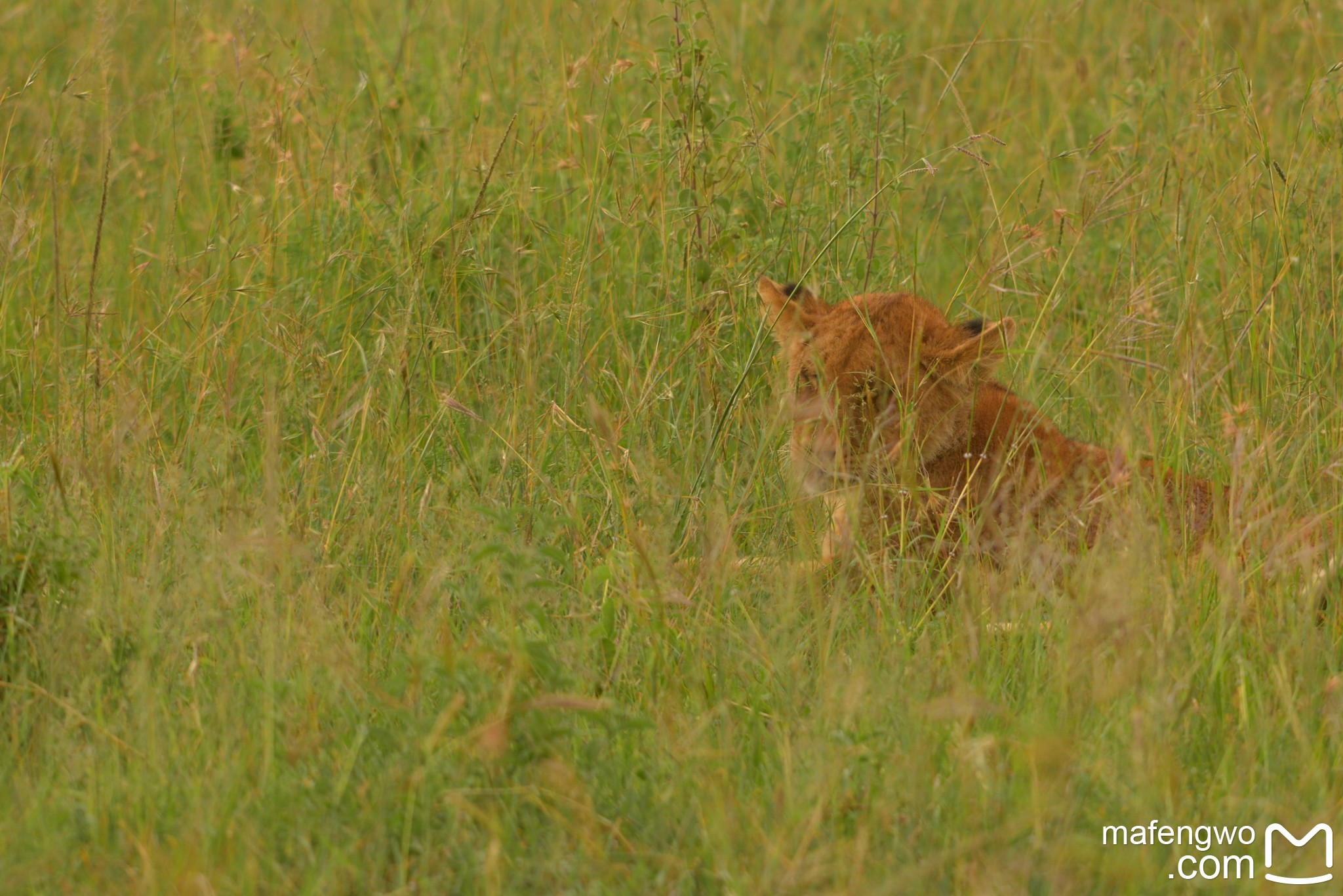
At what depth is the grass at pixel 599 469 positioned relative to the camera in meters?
2.49

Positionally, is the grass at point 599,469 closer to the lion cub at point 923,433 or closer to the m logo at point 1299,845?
the m logo at point 1299,845

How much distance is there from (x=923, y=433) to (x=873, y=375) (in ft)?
0.86

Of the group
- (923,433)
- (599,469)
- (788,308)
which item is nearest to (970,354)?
(923,433)

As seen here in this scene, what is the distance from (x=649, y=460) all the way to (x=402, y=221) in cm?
154

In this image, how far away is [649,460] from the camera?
3.54 metres

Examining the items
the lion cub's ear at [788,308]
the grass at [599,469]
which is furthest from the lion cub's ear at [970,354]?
the lion cub's ear at [788,308]

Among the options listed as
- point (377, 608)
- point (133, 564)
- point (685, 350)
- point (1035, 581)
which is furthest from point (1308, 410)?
point (133, 564)

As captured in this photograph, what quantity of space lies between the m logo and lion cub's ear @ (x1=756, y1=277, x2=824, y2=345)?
Result: 187cm

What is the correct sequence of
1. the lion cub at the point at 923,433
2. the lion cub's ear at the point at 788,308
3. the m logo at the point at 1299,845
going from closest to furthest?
the m logo at the point at 1299,845 < the lion cub at the point at 923,433 < the lion cub's ear at the point at 788,308

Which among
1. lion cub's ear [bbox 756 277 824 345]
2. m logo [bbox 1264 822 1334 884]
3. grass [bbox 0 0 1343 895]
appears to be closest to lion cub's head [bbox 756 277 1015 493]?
lion cub's ear [bbox 756 277 824 345]

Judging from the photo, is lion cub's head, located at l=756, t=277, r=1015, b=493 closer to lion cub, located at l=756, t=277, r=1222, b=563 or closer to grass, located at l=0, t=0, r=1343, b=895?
lion cub, located at l=756, t=277, r=1222, b=563

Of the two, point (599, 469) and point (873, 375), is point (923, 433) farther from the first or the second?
point (599, 469)

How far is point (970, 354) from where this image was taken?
3887 mm

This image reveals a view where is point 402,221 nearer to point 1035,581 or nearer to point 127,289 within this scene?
point 127,289
